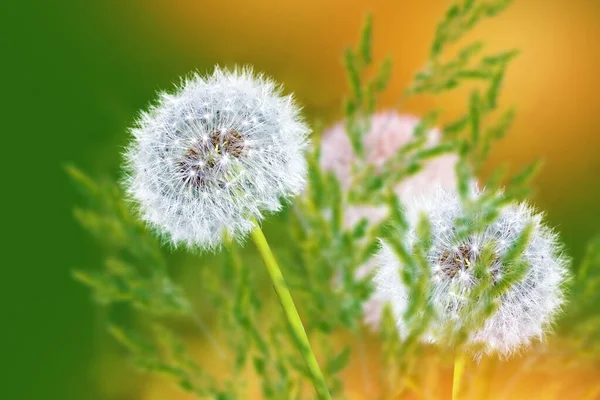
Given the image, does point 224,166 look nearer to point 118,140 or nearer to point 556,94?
point 118,140

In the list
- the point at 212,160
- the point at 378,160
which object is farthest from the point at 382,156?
the point at 212,160

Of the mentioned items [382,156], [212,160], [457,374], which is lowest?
[457,374]

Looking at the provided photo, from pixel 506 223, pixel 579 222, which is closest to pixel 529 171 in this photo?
pixel 506 223

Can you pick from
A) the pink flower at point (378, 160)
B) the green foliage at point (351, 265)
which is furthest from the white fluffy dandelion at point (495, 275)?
the pink flower at point (378, 160)

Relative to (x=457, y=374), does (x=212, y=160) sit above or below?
above

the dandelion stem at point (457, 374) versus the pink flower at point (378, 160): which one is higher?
the pink flower at point (378, 160)

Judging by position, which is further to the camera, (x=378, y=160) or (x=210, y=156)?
(x=378, y=160)

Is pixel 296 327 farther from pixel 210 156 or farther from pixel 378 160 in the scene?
pixel 378 160

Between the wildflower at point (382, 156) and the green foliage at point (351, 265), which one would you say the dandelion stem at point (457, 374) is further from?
the wildflower at point (382, 156)
